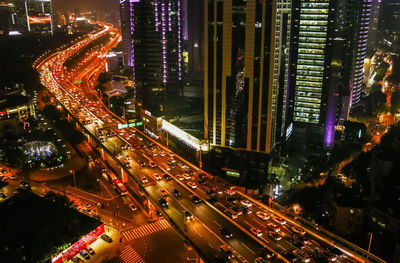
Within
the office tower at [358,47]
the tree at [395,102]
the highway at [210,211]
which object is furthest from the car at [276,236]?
the tree at [395,102]

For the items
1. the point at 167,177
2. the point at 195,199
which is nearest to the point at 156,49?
the point at 167,177

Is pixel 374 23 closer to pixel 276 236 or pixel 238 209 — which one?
pixel 238 209

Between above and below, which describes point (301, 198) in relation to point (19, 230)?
below

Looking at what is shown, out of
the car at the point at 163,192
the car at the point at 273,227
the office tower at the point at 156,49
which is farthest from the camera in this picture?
the office tower at the point at 156,49

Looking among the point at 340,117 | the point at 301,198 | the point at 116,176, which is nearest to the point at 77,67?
the point at 116,176

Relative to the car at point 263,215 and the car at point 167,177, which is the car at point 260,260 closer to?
the car at point 263,215

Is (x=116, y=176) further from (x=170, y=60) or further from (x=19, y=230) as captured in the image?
(x=170, y=60)

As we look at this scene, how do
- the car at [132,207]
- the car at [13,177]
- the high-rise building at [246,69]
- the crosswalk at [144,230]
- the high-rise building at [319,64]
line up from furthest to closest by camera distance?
the high-rise building at [319,64] → the car at [13,177] → the high-rise building at [246,69] → the car at [132,207] → the crosswalk at [144,230]
